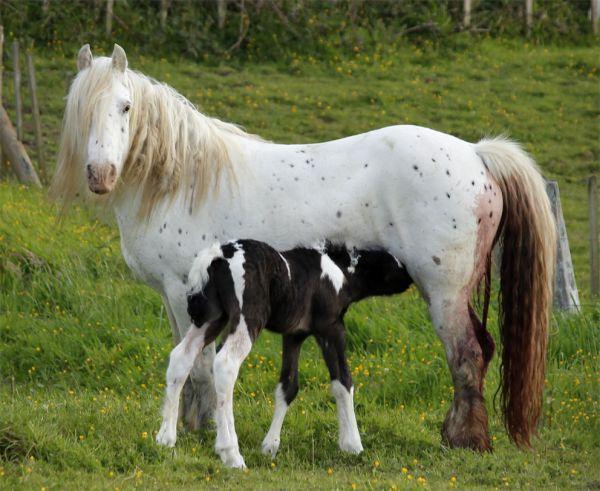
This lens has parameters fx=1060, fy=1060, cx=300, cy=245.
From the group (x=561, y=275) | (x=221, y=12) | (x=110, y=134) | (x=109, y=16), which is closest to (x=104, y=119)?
(x=110, y=134)

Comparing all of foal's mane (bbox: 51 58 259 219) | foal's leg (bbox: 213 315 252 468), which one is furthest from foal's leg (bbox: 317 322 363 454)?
foal's mane (bbox: 51 58 259 219)

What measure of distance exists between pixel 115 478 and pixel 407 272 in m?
2.09

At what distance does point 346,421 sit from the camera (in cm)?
594

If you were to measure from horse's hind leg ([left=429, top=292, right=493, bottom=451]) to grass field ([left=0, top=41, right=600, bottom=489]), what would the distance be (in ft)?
0.42

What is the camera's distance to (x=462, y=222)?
20.0 ft

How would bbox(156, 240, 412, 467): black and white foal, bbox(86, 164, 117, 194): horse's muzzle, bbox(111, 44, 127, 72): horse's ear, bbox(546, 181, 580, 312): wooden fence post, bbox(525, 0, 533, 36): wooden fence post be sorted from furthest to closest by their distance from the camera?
bbox(525, 0, 533, 36): wooden fence post → bbox(546, 181, 580, 312): wooden fence post → bbox(111, 44, 127, 72): horse's ear → bbox(86, 164, 117, 194): horse's muzzle → bbox(156, 240, 412, 467): black and white foal

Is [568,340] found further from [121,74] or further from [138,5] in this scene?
[138,5]

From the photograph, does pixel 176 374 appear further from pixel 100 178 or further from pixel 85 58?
pixel 85 58

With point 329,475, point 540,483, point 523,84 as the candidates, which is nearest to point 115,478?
point 329,475

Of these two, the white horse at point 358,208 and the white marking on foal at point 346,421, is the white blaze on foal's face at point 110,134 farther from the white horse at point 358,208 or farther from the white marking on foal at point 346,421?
the white marking on foal at point 346,421

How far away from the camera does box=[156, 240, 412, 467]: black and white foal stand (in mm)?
5562

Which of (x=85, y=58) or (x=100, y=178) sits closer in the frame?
(x=100, y=178)

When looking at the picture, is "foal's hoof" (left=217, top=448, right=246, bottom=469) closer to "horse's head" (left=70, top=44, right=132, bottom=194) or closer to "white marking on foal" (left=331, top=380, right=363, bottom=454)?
"white marking on foal" (left=331, top=380, right=363, bottom=454)

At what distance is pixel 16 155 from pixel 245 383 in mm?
5656
